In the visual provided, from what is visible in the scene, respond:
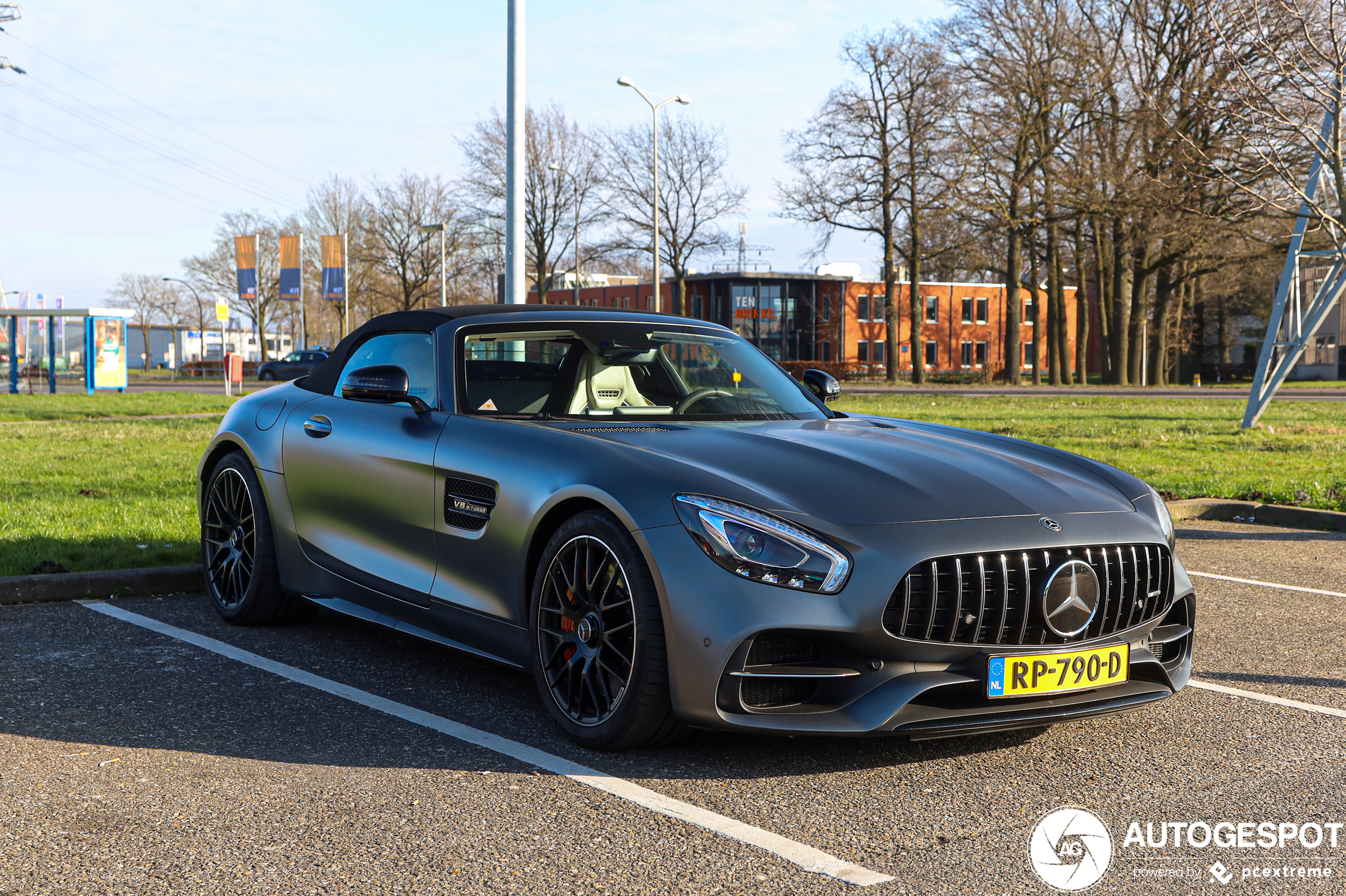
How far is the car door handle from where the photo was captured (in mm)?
5273

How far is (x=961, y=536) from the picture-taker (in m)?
3.62

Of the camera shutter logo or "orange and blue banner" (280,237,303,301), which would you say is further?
"orange and blue banner" (280,237,303,301)

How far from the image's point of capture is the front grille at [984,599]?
3.53 meters

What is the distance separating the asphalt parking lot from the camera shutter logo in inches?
1.4

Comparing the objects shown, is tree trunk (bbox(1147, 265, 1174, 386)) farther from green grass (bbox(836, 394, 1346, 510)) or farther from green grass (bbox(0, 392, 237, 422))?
green grass (bbox(0, 392, 237, 422))

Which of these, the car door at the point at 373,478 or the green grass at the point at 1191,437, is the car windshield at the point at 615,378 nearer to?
the car door at the point at 373,478

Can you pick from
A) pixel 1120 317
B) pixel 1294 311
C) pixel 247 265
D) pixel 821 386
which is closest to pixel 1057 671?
pixel 821 386

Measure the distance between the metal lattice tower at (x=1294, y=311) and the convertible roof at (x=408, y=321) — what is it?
12.9 metres

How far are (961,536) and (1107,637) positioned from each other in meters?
0.59

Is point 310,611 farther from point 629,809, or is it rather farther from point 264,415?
point 629,809

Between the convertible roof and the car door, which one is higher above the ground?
the convertible roof

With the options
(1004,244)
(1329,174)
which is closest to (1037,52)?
(1004,244)

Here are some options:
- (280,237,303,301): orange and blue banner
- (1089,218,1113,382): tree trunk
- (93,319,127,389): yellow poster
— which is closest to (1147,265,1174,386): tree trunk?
(1089,218,1113,382): tree trunk

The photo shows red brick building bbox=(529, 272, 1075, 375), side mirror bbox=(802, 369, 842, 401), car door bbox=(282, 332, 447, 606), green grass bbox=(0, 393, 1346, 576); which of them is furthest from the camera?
red brick building bbox=(529, 272, 1075, 375)
